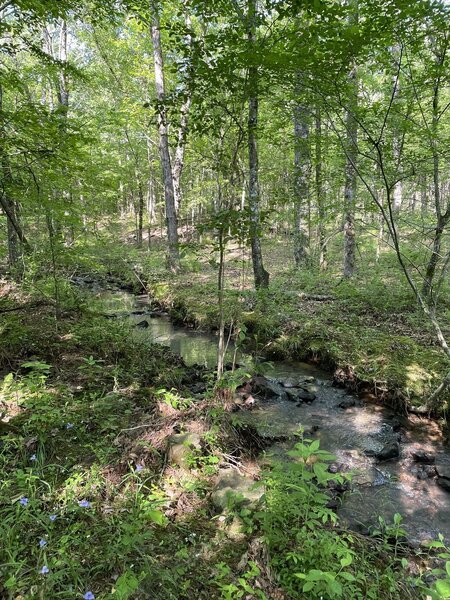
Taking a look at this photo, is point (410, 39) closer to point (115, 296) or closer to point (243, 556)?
point (243, 556)

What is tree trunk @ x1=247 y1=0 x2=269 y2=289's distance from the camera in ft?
14.4

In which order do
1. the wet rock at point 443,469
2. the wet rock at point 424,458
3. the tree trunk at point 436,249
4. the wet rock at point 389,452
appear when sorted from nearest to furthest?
the wet rock at point 443,469, the wet rock at point 424,458, the wet rock at point 389,452, the tree trunk at point 436,249

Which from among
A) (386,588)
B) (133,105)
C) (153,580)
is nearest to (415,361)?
(386,588)

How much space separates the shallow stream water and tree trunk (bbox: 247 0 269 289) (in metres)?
2.95

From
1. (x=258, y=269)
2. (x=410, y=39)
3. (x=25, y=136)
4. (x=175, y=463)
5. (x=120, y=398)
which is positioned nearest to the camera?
(x=175, y=463)

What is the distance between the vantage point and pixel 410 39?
163 inches

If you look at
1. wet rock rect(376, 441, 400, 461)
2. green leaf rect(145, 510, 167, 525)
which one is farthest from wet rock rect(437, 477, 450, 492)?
green leaf rect(145, 510, 167, 525)

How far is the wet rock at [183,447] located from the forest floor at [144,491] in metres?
0.03

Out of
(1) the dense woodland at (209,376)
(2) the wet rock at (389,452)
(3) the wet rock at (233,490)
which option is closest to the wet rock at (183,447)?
(1) the dense woodland at (209,376)

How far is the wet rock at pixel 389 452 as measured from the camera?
477 centimetres

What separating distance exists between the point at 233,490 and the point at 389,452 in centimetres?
281

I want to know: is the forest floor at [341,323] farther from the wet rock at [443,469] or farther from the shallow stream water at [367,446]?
the wet rock at [443,469]

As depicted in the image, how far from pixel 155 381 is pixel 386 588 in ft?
13.4

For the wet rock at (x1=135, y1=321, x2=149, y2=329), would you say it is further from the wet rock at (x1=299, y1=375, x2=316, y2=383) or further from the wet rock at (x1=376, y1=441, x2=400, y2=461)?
the wet rock at (x1=376, y1=441, x2=400, y2=461)
